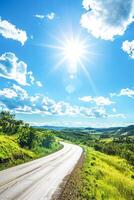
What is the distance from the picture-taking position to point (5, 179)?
2688 cm

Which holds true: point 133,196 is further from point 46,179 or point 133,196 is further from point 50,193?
point 50,193

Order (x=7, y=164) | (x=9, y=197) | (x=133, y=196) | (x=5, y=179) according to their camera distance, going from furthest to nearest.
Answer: (x=7, y=164)
(x=133, y=196)
(x=5, y=179)
(x=9, y=197)

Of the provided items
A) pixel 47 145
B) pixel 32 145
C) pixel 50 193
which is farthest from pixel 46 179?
pixel 47 145

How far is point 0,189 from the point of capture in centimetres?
2264

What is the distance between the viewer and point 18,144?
65438 millimetres

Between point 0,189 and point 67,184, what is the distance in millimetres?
7835

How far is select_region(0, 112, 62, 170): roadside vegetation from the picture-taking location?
43812 millimetres

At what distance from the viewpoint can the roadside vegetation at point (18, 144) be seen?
144ft

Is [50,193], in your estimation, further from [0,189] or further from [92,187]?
[92,187]

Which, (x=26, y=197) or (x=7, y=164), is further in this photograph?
(x=7, y=164)

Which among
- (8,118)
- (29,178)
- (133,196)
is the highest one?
(8,118)

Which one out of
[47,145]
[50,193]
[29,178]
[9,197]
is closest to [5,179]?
[29,178]

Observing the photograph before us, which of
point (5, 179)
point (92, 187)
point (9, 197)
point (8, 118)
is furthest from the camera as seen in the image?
point (8, 118)

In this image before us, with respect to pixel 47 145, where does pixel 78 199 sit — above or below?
below
